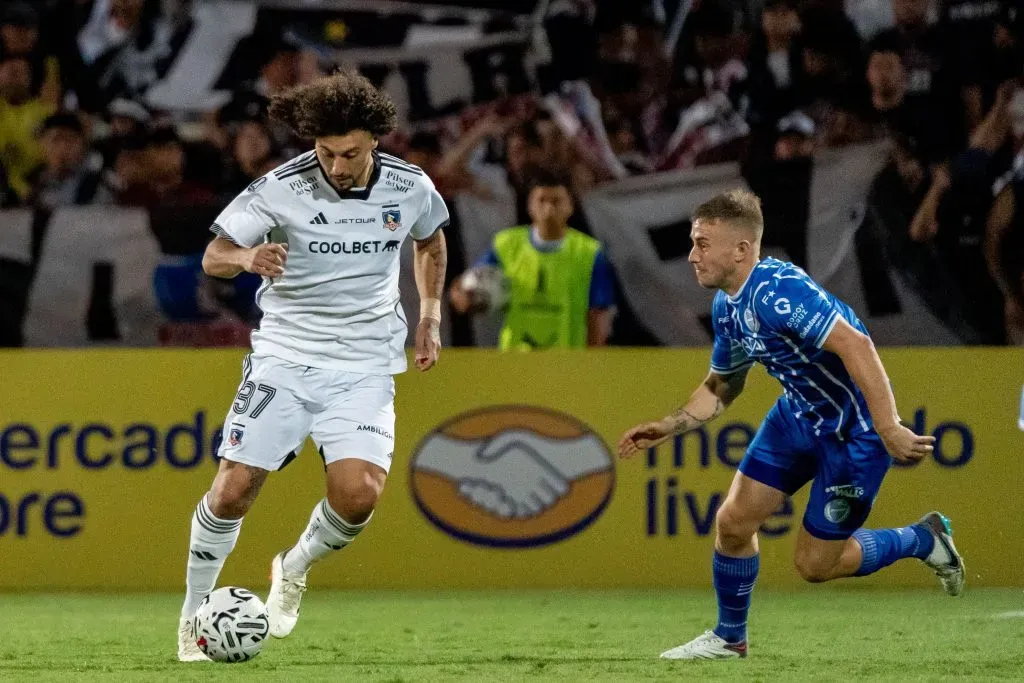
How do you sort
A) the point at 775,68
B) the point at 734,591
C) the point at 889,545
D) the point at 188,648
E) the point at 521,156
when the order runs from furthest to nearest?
the point at 775,68, the point at 521,156, the point at 889,545, the point at 734,591, the point at 188,648

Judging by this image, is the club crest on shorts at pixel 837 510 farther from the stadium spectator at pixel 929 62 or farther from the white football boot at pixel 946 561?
the stadium spectator at pixel 929 62

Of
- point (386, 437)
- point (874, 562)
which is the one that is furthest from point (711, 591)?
point (386, 437)

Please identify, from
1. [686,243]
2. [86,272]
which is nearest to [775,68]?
[686,243]

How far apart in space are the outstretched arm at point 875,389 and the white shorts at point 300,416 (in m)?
1.64

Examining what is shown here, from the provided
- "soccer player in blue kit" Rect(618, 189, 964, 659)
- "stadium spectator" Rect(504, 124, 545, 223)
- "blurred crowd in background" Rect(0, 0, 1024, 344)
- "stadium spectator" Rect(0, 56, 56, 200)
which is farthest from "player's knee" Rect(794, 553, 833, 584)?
"stadium spectator" Rect(0, 56, 56, 200)

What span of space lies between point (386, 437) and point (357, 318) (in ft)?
1.46

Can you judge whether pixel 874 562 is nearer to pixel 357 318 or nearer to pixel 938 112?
pixel 357 318

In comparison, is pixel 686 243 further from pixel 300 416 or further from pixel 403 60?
pixel 300 416

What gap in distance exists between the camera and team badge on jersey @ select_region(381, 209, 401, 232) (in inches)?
215

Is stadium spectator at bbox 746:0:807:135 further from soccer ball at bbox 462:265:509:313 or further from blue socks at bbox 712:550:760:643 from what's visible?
blue socks at bbox 712:550:760:643

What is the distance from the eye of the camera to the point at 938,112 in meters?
9.53

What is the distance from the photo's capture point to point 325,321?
545 centimetres

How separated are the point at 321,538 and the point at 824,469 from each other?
1867mm

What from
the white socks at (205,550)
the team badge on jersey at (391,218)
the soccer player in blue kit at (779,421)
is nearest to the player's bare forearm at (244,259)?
the team badge on jersey at (391,218)
